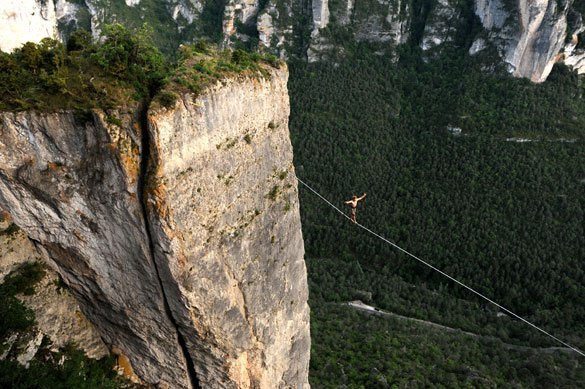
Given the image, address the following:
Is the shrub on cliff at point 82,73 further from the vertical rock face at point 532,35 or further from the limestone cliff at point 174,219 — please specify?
the vertical rock face at point 532,35

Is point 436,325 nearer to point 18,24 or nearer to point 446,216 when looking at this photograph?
point 446,216

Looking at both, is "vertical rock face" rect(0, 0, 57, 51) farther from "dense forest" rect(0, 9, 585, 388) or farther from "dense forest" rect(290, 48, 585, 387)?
"dense forest" rect(290, 48, 585, 387)

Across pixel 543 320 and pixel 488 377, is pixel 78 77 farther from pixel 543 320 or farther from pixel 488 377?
pixel 543 320

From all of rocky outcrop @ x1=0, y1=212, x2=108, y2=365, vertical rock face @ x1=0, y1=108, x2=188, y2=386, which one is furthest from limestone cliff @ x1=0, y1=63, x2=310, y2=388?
rocky outcrop @ x1=0, y1=212, x2=108, y2=365

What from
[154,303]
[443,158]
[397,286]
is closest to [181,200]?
[154,303]

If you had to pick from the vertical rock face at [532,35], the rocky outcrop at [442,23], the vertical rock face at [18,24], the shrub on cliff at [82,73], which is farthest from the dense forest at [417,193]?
the vertical rock face at [18,24]

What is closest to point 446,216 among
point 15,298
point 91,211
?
point 91,211
